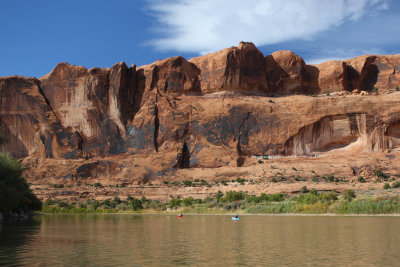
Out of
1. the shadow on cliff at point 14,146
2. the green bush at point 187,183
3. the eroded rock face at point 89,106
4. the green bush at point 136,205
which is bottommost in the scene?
the green bush at point 136,205

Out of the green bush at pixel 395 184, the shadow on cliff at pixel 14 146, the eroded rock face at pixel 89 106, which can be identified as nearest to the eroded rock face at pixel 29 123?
the shadow on cliff at pixel 14 146

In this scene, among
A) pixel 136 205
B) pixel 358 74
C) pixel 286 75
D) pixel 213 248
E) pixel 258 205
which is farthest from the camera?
→ pixel 358 74

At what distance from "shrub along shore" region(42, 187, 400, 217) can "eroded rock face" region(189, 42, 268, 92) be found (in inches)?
793

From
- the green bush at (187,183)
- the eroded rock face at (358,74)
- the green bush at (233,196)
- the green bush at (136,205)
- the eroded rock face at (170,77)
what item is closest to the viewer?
the green bush at (233,196)

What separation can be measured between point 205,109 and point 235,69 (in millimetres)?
7261

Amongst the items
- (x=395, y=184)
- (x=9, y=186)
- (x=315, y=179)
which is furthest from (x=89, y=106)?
(x=395, y=184)

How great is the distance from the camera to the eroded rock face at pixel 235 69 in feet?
204

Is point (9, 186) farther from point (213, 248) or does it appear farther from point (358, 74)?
point (358, 74)

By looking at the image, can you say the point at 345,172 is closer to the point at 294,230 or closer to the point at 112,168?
the point at 112,168

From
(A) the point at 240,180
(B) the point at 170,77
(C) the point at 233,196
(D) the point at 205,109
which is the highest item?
(B) the point at 170,77

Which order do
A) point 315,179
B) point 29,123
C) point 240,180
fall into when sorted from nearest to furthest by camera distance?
point 315,179 < point 240,180 < point 29,123

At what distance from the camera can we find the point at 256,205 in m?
36.5

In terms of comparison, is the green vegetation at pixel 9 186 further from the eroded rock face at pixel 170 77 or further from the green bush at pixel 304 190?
the eroded rock face at pixel 170 77

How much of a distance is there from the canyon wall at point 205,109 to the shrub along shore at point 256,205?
12433mm
